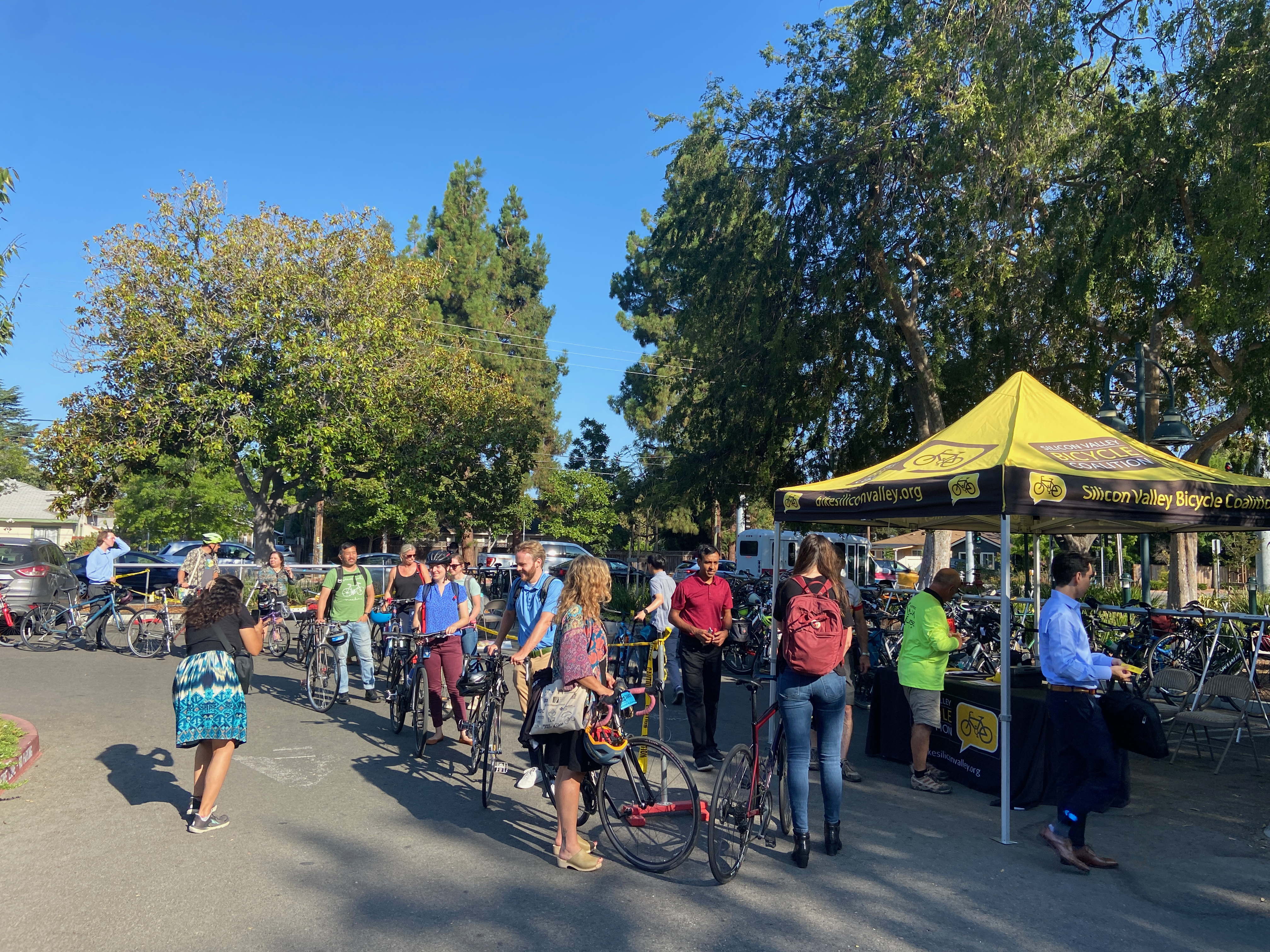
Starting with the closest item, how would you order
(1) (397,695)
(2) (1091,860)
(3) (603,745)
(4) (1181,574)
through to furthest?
1. (3) (603,745)
2. (2) (1091,860)
3. (1) (397,695)
4. (4) (1181,574)

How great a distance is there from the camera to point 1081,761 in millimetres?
5316

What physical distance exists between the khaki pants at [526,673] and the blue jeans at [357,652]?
2.41m

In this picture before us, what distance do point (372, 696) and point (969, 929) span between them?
25.8ft

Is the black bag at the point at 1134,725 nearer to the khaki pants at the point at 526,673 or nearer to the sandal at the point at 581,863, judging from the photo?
the sandal at the point at 581,863

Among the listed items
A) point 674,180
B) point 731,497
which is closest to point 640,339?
point 674,180

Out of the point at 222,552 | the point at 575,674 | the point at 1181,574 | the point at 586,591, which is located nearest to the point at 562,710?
the point at 575,674

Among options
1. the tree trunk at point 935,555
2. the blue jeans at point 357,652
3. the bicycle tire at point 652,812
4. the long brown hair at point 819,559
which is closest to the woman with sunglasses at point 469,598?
the blue jeans at point 357,652

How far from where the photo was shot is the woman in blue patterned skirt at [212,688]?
5594mm

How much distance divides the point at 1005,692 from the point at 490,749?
11.5 feet

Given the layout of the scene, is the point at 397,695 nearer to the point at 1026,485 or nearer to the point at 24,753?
the point at 24,753

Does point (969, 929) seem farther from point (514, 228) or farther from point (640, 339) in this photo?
point (514, 228)

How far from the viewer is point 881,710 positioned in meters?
8.27

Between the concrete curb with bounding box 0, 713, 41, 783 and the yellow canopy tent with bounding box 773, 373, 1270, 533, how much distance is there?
6.38m

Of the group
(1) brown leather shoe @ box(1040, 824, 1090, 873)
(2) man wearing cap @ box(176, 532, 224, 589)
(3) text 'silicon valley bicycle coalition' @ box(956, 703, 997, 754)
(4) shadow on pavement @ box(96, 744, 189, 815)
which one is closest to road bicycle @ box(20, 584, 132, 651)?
(2) man wearing cap @ box(176, 532, 224, 589)
